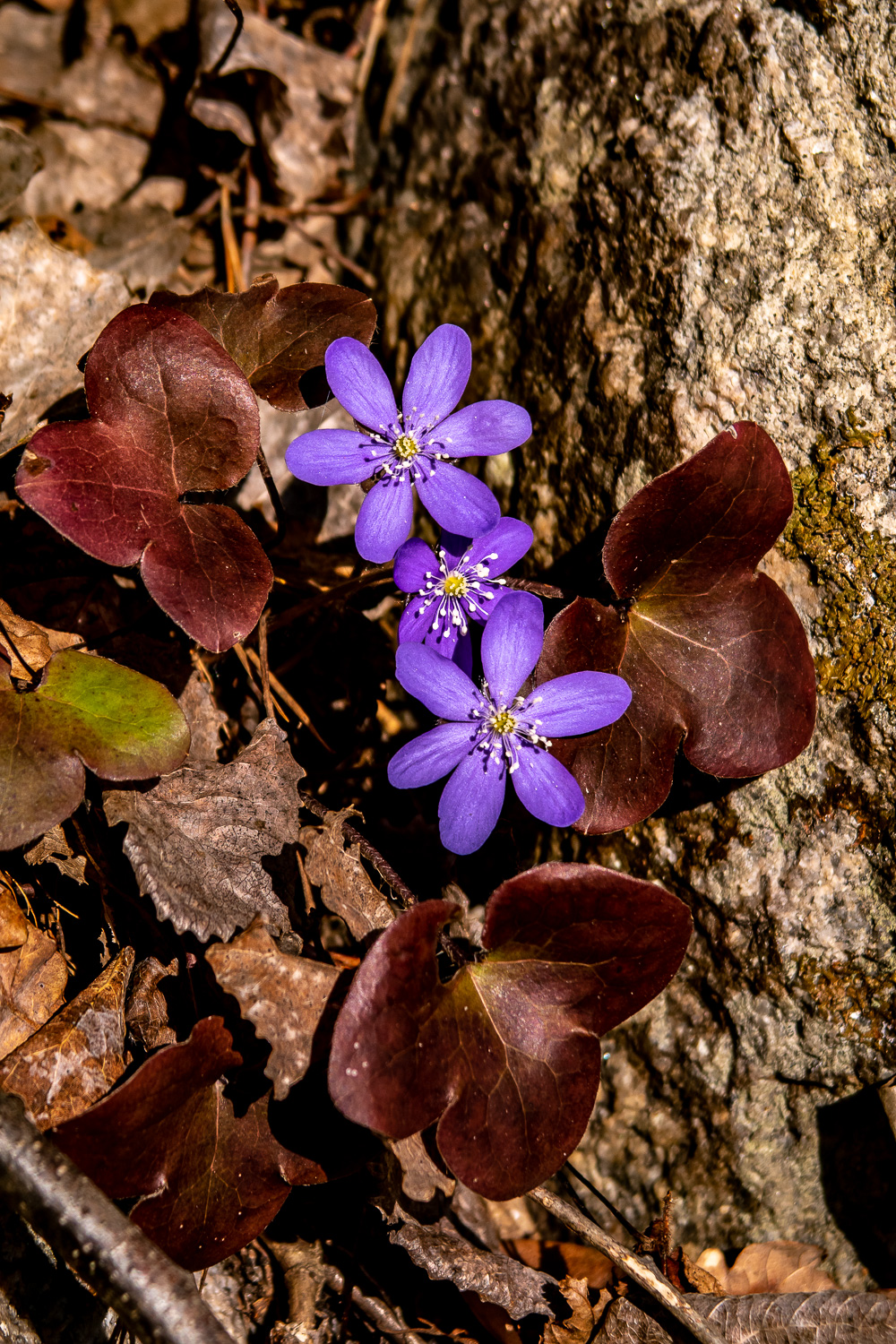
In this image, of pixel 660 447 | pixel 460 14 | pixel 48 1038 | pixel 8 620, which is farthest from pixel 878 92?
pixel 48 1038

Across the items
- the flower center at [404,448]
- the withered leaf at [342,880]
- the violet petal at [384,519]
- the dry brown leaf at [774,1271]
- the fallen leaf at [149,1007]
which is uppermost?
the flower center at [404,448]

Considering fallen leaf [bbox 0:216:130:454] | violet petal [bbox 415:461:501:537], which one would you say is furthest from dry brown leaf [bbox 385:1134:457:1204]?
fallen leaf [bbox 0:216:130:454]

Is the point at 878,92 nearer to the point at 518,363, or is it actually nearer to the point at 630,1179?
the point at 518,363

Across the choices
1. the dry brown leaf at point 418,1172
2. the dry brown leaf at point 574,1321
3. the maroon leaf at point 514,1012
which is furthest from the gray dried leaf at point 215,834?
the dry brown leaf at point 574,1321

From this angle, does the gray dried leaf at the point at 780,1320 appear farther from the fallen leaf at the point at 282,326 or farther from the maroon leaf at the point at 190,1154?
the fallen leaf at the point at 282,326

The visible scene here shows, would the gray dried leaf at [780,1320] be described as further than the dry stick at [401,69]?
No

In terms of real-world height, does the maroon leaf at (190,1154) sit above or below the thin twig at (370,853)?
below
